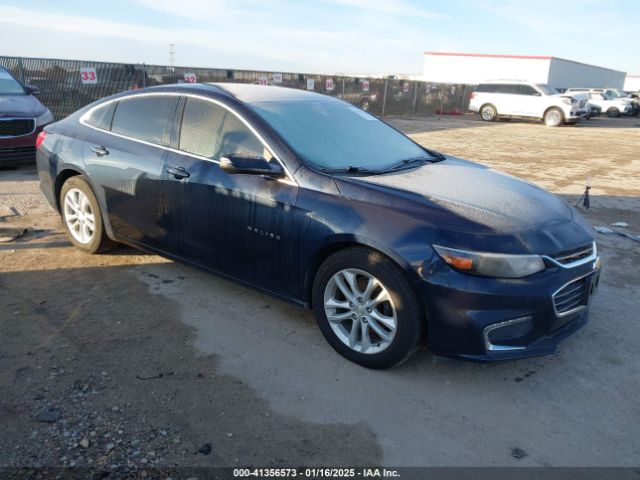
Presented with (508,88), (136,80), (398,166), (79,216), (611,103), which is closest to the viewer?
(398,166)

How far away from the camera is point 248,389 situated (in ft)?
9.91

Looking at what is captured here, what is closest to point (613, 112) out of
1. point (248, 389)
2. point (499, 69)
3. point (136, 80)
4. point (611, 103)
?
point (611, 103)

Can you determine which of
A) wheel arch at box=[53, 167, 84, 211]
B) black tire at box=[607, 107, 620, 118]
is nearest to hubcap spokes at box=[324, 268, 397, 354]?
wheel arch at box=[53, 167, 84, 211]

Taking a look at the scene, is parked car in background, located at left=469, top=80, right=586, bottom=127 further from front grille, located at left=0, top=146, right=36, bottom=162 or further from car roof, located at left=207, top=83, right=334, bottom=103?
car roof, located at left=207, top=83, right=334, bottom=103

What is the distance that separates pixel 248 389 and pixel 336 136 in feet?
6.38

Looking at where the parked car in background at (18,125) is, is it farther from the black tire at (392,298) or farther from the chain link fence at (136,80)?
the black tire at (392,298)

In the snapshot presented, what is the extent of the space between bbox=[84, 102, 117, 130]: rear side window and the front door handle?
105 cm

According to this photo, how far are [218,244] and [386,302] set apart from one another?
1.39 m

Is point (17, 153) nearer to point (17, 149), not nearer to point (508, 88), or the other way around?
point (17, 149)

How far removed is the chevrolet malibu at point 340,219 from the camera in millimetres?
2912

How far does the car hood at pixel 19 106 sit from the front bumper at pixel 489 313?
831cm

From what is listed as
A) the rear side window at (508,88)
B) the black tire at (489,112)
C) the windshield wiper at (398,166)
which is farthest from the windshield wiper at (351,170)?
the black tire at (489,112)

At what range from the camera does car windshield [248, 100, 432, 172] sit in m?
3.64

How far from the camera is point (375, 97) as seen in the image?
2517 cm
